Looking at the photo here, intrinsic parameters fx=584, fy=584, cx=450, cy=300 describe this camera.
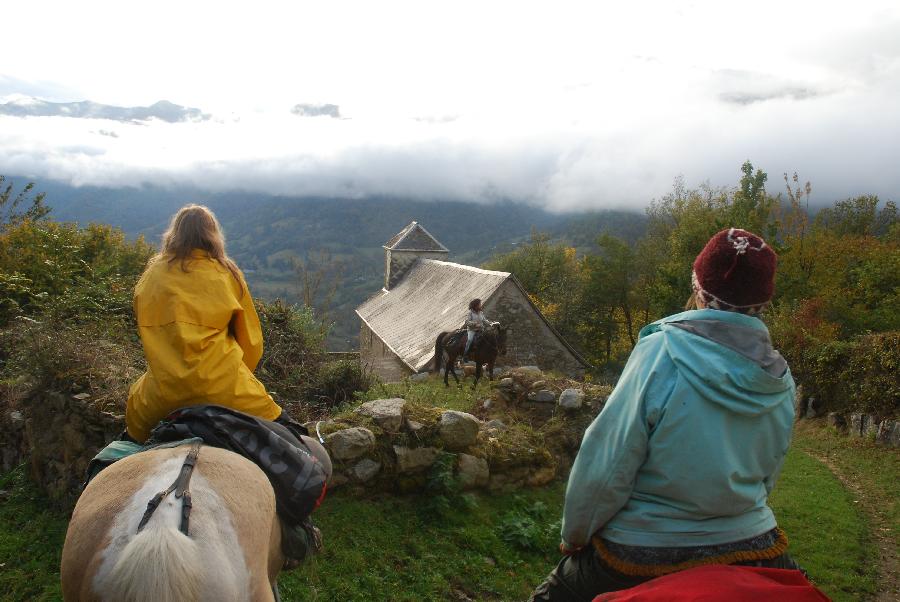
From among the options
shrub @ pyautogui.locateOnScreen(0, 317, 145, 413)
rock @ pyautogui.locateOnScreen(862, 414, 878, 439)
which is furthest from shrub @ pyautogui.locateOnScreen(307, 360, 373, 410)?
rock @ pyautogui.locateOnScreen(862, 414, 878, 439)

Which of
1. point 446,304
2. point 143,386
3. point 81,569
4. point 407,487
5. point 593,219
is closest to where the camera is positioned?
point 81,569

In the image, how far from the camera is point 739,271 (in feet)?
7.96

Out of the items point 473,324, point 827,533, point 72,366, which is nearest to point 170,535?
point 72,366

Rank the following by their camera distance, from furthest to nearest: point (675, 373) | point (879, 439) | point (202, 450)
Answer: point (879, 439) → point (202, 450) → point (675, 373)

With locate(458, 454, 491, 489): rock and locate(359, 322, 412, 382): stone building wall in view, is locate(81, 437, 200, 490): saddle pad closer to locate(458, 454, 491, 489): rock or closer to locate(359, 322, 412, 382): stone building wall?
locate(458, 454, 491, 489): rock

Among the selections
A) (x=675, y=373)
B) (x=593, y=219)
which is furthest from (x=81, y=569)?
(x=593, y=219)

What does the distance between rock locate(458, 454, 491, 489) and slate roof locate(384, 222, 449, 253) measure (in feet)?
96.9

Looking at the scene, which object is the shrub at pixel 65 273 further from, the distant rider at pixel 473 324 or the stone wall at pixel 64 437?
the distant rider at pixel 473 324

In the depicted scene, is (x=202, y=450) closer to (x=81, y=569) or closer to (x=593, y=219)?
(x=81, y=569)

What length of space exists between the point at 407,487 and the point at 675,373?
510cm

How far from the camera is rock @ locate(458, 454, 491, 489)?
708cm

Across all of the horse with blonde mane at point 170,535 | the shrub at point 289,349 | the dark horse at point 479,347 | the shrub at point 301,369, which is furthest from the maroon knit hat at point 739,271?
the dark horse at point 479,347

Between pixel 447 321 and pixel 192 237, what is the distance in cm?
1903

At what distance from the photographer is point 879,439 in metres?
14.8
